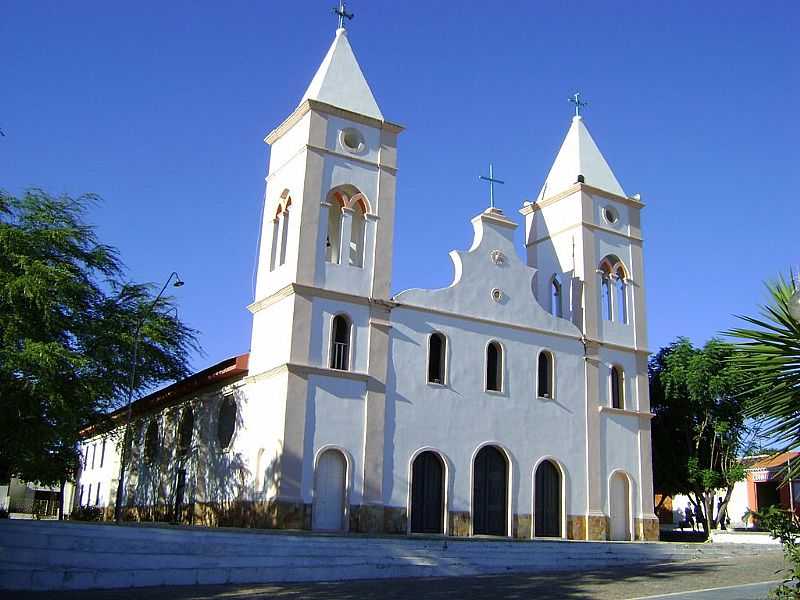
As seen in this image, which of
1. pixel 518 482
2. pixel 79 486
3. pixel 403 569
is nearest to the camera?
pixel 403 569

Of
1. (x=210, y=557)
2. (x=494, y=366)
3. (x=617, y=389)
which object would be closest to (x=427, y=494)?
(x=494, y=366)

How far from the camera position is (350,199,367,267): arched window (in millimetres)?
25172

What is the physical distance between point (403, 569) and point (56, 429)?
11214 mm

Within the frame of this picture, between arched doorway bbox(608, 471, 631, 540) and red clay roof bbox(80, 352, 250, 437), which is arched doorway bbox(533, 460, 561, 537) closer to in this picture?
arched doorway bbox(608, 471, 631, 540)

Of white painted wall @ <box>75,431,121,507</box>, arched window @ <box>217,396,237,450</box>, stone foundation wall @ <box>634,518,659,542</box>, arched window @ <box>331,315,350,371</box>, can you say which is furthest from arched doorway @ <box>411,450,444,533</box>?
white painted wall @ <box>75,431,121,507</box>

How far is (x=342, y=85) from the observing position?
2592 cm

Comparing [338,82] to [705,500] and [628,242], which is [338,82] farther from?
[705,500]

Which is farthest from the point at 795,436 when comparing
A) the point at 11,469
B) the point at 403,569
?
the point at 11,469

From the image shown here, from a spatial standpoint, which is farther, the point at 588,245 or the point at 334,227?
the point at 588,245

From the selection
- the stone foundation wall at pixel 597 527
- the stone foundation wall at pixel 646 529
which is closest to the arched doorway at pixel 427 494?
the stone foundation wall at pixel 597 527

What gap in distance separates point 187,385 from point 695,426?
62.7ft

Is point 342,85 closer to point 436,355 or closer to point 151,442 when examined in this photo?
point 436,355

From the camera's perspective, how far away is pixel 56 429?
23.0 m

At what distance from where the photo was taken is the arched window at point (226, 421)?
26.2m
